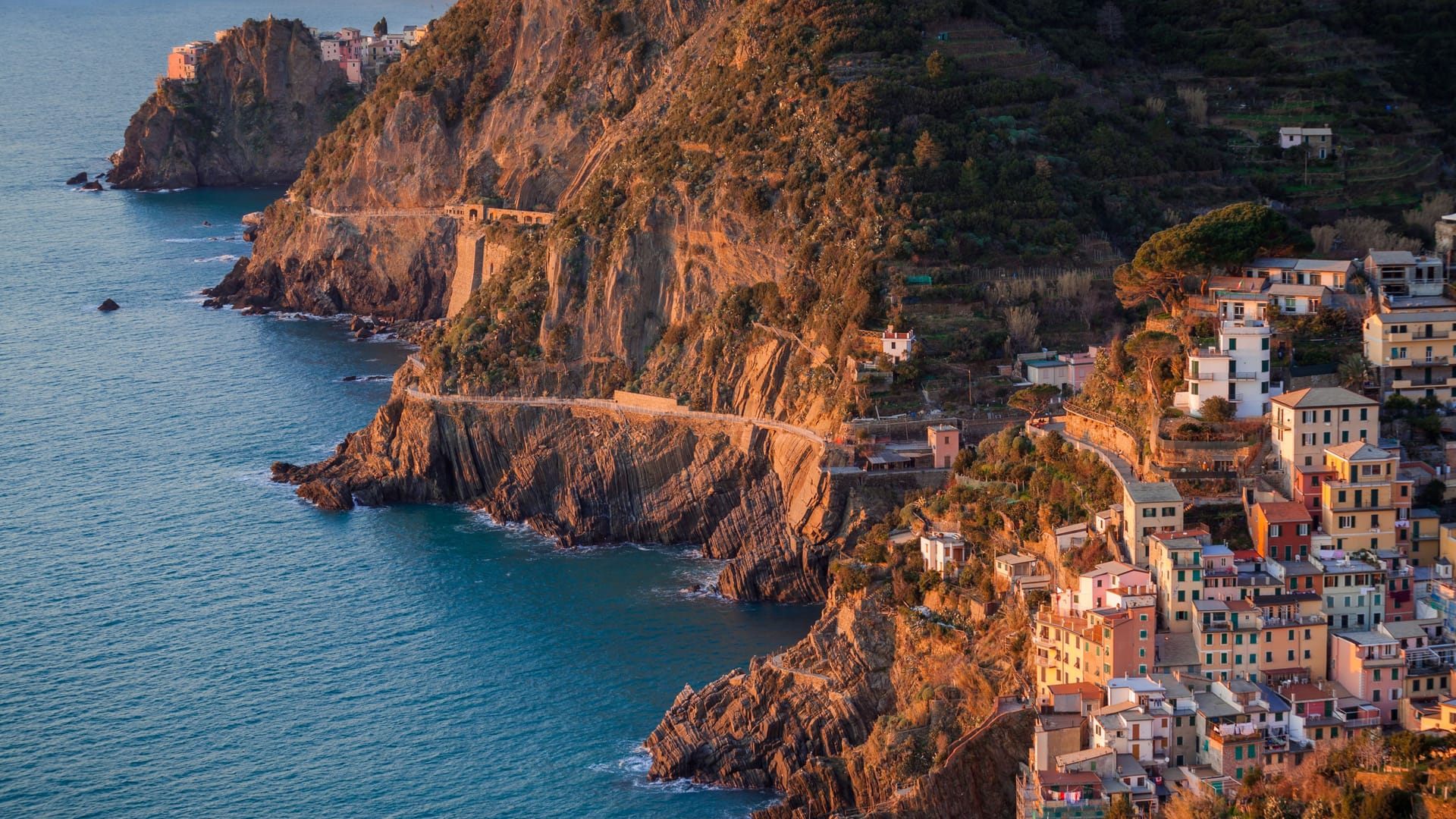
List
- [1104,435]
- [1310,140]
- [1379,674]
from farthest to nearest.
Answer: [1310,140] < [1104,435] < [1379,674]

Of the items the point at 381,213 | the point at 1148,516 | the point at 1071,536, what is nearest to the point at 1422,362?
the point at 1148,516

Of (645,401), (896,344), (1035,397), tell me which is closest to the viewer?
(1035,397)

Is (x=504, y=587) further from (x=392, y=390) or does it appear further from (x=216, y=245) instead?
(x=216, y=245)

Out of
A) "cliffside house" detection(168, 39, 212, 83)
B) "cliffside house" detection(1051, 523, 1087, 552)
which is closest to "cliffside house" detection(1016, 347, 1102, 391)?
"cliffside house" detection(1051, 523, 1087, 552)

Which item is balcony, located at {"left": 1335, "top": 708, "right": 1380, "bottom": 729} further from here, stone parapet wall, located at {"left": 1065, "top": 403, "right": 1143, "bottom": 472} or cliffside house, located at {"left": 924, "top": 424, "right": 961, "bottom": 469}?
cliffside house, located at {"left": 924, "top": 424, "right": 961, "bottom": 469}

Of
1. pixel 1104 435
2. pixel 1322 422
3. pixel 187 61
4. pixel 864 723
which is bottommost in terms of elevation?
pixel 864 723

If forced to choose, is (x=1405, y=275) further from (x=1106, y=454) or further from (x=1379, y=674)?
(x=1379, y=674)

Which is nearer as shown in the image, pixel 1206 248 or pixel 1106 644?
pixel 1106 644
